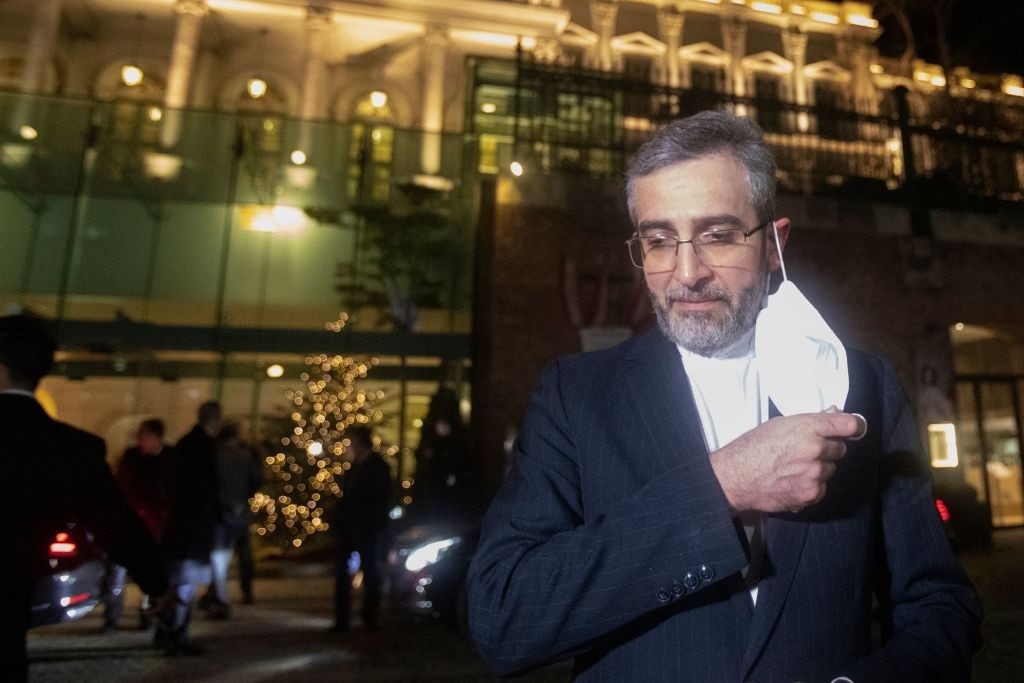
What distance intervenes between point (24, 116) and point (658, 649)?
48.0ft

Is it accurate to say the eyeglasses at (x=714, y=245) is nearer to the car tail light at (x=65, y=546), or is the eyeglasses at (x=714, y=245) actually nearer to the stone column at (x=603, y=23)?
the car tail light at (x=65, y=546)

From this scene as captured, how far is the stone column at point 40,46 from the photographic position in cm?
2428

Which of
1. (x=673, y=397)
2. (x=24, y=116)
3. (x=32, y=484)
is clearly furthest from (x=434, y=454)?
(x=24, y=116)

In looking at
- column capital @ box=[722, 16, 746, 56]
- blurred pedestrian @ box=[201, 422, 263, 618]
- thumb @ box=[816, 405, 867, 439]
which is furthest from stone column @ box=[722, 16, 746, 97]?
thumb @ box=[816, 405, 867, 439]

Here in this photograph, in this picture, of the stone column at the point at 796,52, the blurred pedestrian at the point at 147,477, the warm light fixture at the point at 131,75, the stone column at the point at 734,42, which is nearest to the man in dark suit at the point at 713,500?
the blurred pedestrian at the point at 147,477

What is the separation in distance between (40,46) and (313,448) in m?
24.1

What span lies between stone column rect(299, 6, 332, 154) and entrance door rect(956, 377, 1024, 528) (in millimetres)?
24955

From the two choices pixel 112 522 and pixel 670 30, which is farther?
pixel 670 30

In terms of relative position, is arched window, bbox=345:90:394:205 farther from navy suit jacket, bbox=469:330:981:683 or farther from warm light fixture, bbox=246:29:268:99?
warm light fixture, bbox=246:29:268:99

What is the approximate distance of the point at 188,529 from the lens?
5695 millimetres

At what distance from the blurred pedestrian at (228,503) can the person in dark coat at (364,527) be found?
131 cm

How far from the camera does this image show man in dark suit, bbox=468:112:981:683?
1.05 metres

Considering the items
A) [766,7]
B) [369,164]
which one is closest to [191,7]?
[369,164]

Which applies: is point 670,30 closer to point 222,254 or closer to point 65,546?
point 222,254
